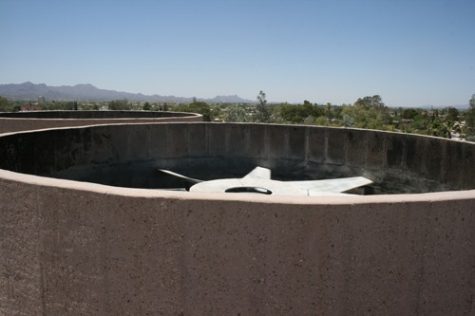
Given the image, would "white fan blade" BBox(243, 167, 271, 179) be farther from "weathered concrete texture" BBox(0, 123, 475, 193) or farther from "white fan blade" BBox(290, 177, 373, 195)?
"weathered concrete texture" BBox(0, 123, 475, 193)

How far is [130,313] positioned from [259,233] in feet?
4.15

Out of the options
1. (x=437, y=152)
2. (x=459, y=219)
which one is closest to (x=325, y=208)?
(x=459, y=219)

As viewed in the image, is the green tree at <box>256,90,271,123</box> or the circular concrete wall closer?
the circular concrete wall

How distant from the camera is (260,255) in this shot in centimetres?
323

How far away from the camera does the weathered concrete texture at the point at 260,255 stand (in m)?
3.21

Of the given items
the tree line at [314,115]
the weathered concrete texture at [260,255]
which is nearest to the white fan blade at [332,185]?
the weathered concrete texture at [260,255]

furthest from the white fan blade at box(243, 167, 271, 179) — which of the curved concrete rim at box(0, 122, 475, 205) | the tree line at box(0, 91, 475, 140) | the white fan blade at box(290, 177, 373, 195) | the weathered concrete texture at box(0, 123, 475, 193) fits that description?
the tree line at box(0, 91, 475, 140)

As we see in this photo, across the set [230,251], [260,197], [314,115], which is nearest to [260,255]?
[230,251]

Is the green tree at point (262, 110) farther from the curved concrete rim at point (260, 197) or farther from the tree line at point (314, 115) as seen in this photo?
the curved concrete rim at point (260, 197)

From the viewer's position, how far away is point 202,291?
3.26m

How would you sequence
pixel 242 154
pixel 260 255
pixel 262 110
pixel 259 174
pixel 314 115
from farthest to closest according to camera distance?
pixel 314 115, pixel 262 110, pixel 242 154, pixel 259 174, pixel 260 255

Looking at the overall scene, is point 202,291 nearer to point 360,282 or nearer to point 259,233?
point 259,233

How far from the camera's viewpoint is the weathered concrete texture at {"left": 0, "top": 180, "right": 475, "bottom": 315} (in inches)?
126

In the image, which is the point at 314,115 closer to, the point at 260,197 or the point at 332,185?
the point at 332,185
